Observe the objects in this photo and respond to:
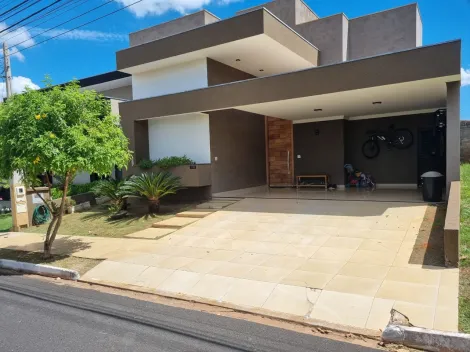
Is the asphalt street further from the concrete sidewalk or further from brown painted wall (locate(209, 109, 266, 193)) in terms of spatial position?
brown painted wall (locate(209, 109, 266, 193))

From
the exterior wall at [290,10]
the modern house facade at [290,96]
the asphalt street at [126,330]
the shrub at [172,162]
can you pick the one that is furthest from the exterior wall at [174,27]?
the asphalt street at [126,330]

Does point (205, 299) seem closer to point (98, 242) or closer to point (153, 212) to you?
point (98, 242)

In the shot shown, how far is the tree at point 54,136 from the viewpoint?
7.60 metres

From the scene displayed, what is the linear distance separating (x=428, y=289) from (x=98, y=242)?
26.3ft

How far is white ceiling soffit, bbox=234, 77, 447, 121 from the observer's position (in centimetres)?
1012

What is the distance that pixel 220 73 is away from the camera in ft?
48.0

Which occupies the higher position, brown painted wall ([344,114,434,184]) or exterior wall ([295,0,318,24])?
exterior wall ([295,0,318,24])

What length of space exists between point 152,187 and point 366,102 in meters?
7.78

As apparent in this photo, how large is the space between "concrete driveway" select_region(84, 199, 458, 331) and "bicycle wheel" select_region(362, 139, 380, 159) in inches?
Answer: 198

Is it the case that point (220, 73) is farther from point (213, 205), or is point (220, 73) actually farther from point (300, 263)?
point (300, 263)

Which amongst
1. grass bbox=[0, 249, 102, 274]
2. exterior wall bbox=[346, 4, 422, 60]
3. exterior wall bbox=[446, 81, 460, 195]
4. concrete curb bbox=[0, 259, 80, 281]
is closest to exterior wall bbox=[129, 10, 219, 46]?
exterior wall bbox=[346, 4, 422, 60]

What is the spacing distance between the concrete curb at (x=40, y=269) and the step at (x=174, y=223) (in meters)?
3.53

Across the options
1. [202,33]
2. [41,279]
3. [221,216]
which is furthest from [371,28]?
[41,279]

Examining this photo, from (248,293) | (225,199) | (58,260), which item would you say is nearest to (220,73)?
(225,199)
